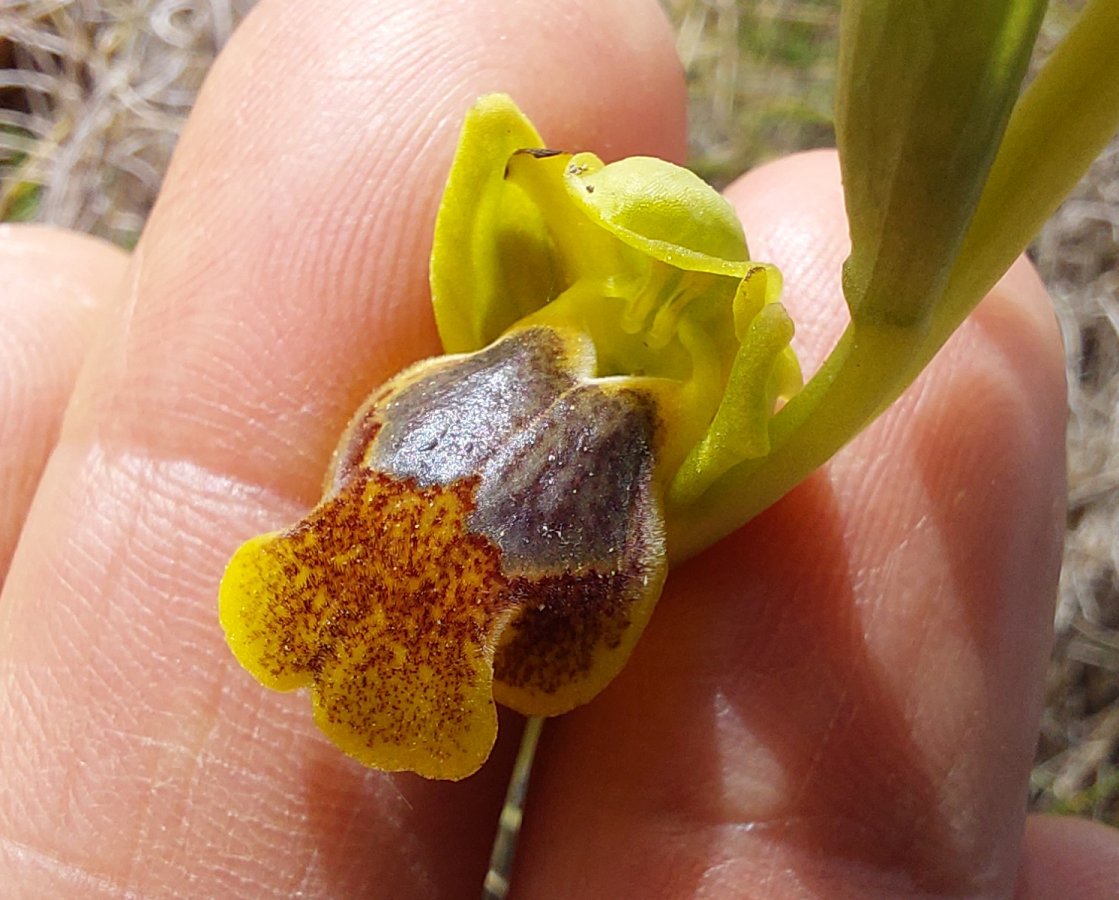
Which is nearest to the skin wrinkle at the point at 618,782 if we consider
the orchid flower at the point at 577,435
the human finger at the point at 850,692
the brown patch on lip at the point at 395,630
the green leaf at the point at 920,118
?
the human finger at the point at 850,692

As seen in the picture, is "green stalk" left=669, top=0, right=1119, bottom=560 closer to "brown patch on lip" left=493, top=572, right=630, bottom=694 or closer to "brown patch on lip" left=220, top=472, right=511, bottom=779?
"brown patch on lip" left=493, top=572, right=630, bottom=694

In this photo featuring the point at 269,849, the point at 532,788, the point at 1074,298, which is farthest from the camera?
the point at 1074,298

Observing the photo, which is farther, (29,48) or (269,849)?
(29,48)

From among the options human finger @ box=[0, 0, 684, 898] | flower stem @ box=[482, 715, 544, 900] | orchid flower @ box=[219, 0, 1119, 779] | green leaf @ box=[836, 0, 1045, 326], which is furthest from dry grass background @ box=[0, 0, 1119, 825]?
green leaf @ box=[836, 0, 1045, 326]

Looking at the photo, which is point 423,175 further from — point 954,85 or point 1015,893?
point 1015,893

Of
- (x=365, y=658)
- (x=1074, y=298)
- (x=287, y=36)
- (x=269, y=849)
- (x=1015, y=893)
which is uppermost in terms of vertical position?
(x=287, y=36)

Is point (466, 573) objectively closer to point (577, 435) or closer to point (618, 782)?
point (577, 435)

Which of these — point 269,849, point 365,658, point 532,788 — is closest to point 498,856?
point 532,788

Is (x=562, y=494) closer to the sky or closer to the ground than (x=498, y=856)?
closer to the sky
